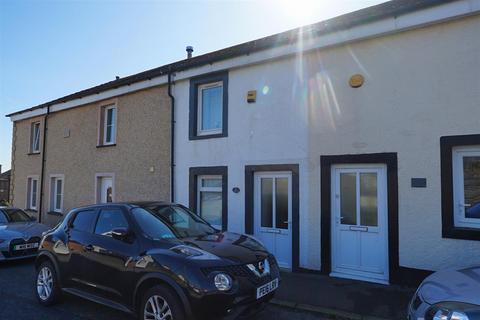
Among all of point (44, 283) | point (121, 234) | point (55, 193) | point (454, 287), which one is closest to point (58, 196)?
point (55, 193)

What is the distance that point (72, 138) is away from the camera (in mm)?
13055

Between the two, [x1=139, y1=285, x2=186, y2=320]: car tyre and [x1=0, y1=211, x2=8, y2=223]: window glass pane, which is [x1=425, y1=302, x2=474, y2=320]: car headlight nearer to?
[x1=139, y1=285, x2=186, y2=320]: car tyre

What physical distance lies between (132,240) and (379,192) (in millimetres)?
4449

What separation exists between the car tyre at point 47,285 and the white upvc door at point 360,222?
4755 mm

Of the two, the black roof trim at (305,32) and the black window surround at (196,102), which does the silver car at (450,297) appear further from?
the black window surround at (196,102)

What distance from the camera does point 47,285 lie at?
5.53 m

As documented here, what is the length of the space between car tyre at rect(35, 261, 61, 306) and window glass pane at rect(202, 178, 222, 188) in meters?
4.17

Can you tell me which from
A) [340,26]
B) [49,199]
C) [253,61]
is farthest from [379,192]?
[49,199]

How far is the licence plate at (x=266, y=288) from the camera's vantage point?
4112 mm

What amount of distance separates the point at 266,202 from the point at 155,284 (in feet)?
13.7

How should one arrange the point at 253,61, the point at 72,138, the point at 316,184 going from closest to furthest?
the point at 316,184, the point at 253,61, the point at 72,138

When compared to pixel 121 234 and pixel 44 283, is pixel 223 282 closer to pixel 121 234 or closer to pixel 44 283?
pixel 121 234

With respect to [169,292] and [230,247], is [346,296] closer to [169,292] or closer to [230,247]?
[230,247]

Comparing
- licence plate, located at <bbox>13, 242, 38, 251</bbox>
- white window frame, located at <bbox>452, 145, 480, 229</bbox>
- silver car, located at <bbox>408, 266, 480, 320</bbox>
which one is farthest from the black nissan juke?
white window frame, located at <bbox>452, 145, 480, 229</bbox>
